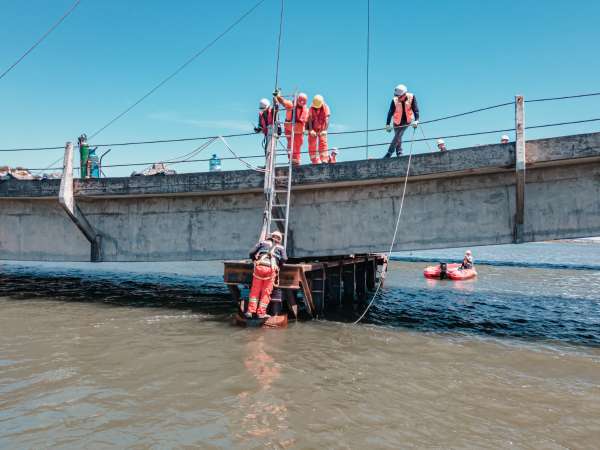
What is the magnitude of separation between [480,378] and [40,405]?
6.71m

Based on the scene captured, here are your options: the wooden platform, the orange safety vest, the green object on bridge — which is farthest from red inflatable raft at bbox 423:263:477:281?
the green object on bridge

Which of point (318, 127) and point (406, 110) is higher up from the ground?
point (406, 110)

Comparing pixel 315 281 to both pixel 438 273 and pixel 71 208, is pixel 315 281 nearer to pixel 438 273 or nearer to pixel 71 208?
pixel 71 208

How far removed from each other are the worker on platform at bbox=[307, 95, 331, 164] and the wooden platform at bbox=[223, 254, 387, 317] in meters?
3.05

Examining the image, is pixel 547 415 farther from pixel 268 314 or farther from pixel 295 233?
pixel 295 233

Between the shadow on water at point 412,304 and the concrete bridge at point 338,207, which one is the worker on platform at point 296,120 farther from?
the shadow on water at point 412,304

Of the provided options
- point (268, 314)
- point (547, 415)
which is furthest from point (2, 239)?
point (547, 415)

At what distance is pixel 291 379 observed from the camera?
24.0ft

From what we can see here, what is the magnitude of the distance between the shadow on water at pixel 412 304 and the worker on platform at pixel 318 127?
4624mm

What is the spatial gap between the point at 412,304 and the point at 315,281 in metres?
5.13

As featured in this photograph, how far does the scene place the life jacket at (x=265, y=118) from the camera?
1337 centimetres

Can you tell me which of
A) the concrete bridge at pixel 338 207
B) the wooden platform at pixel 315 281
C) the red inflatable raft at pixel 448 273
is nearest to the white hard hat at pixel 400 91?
the concrete bridge at pixel 338 207

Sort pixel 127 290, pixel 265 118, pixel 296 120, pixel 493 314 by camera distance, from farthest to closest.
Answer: pixel 127 290
pixel 493 314
pixel 265 118
pixel 296 120

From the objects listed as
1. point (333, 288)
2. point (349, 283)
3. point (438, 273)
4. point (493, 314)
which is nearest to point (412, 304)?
point (349, 283)
